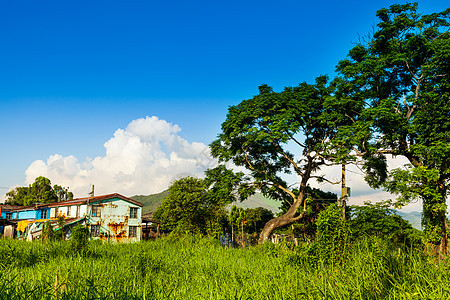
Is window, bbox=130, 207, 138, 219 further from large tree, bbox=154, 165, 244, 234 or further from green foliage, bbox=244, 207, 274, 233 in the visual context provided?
green foliage, bbox=244, 207, 274, 233

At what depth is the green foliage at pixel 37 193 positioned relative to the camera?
59125 mm

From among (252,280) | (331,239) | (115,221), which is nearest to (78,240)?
(252,280)

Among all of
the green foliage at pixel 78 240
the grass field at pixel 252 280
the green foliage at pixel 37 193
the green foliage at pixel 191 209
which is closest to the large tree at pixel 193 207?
the green foliage at pixel 191 209

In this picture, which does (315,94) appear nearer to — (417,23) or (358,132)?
(358,132)

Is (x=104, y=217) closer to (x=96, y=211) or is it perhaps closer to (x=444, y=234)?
(x=96, y=211)

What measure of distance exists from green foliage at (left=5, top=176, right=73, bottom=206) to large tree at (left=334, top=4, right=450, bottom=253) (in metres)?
56.8

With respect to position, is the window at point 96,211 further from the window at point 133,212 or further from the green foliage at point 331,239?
the green foliage at point 331,239

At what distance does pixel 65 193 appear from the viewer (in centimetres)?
5925

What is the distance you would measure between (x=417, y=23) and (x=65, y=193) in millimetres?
61276

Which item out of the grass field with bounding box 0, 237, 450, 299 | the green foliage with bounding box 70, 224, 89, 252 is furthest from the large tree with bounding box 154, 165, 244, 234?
the grass field with bounding box 0, 237, 450, 299

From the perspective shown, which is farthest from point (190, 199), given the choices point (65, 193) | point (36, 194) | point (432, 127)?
point (36, 194)

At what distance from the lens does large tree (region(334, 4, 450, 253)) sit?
15.9 meters

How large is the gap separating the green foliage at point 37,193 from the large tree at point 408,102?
56838 millimetres

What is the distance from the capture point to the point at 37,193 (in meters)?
60.7
